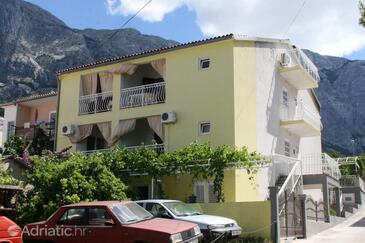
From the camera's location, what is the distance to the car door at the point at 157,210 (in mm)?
14136

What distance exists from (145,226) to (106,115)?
1518 centimetres

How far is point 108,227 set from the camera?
1130 centimetres

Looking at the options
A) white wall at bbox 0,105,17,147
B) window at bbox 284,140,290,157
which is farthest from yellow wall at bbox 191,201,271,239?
white wall at bbox 0,105,17,147

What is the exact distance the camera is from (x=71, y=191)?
18156 millimetres

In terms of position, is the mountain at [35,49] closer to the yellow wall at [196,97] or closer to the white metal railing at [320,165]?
the yellow wall at [196,97]

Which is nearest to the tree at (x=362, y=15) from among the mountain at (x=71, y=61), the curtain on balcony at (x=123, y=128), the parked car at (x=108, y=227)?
the parked car at (x=108, y=227)

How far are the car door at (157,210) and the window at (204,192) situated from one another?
22.4ft

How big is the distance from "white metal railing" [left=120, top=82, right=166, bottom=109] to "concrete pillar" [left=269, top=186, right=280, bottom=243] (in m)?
9.36

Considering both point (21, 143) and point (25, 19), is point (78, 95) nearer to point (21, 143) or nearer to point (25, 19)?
point (21, 143)

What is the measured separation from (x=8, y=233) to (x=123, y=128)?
14.4 metres

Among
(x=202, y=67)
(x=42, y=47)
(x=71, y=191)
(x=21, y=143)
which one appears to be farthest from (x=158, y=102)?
(x=42, y=47)

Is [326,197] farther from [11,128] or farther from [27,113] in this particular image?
[11,128]

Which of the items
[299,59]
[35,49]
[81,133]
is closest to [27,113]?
[81,133]

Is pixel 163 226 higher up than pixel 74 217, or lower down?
lower down
